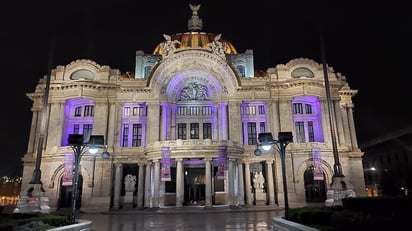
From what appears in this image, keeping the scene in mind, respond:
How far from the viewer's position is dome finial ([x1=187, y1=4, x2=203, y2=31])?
57578 mm

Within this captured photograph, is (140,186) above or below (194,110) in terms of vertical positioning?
below

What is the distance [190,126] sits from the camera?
45.0 metres

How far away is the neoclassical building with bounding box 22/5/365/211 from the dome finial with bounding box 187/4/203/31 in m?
15.8

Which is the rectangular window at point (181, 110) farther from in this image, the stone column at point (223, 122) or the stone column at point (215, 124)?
the stone column at point (223, 122)

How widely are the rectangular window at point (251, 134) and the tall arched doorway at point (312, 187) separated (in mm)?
8363

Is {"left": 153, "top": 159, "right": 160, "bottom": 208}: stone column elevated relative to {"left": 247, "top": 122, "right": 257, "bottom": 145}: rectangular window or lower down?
lower down

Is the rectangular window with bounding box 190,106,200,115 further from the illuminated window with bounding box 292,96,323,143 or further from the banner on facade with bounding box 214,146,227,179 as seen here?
the illuminated window with bounding box 292,96,323,143

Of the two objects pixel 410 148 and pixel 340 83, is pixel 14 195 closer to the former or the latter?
pixel 340 83

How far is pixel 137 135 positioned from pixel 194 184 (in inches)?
425

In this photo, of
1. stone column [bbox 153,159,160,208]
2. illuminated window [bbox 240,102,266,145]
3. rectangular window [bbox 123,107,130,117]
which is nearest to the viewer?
stone column [bbox 153,159,160,208]

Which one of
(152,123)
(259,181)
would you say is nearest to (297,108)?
(259,181)

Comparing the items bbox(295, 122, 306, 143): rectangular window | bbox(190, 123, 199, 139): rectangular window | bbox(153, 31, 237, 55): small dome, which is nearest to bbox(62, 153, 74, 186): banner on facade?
bbox(190, 123, 199, 139): rectangular window

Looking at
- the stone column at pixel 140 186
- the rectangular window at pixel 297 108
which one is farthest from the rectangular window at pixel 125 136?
the rectangular window at pixel 297 108

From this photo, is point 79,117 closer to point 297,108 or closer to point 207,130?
point 207,130
